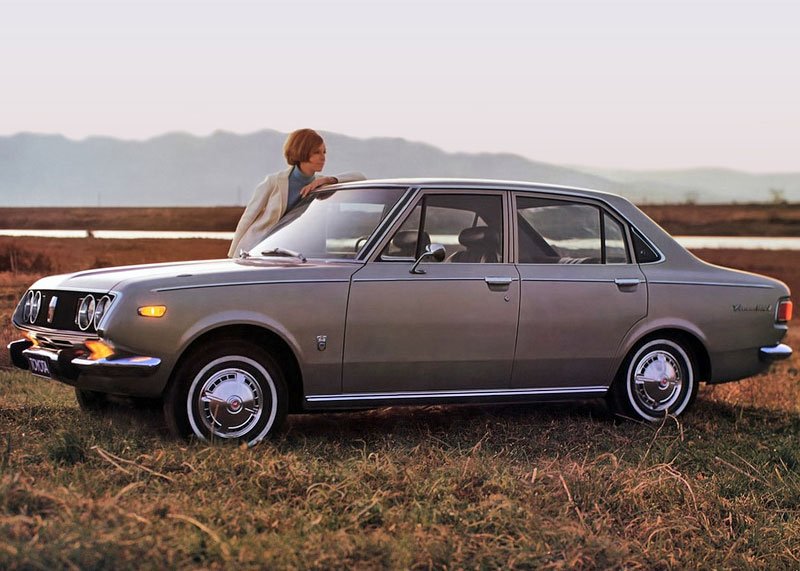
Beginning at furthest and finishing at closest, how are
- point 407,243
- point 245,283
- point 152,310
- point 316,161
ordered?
point 316,161
point 407,243
point 245,283
point 152,310

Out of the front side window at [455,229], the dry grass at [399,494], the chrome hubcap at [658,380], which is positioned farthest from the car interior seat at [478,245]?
the chrome hubcap at [658,380]

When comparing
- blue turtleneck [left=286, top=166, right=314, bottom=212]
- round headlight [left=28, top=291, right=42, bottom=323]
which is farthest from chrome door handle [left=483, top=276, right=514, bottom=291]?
round headlight [left=28, top=291, right=42, bottom=323]

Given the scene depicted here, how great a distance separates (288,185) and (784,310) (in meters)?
4.21

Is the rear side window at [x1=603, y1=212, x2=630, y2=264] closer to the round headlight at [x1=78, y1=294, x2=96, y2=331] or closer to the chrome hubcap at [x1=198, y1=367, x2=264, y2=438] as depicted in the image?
the chrome hubcap at [x1=198, y1=367, x2=264, y2=438]

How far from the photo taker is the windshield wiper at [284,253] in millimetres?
7829

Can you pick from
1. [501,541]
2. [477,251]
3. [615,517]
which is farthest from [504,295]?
[501,541]

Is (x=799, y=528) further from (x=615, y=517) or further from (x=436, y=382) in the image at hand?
(x=436, y=382)

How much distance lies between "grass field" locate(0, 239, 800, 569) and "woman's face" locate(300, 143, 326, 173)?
2049mm

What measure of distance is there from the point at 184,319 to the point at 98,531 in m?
2.42

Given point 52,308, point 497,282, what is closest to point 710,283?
point 497,282

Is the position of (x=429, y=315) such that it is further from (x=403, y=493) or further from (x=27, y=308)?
(x=27, y=308)

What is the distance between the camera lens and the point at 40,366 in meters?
7.51

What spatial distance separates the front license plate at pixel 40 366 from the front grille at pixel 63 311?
0.76 feet

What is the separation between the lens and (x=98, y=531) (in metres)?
4.78
